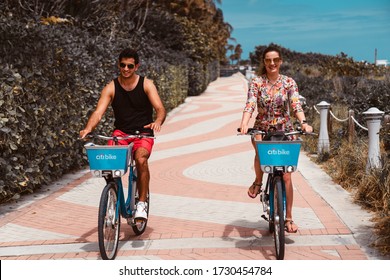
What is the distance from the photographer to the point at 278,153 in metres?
4.95

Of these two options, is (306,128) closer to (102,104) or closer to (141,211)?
(141,211)

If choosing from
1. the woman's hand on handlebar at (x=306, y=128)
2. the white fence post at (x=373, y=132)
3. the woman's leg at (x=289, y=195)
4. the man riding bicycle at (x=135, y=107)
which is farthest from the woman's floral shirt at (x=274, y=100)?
the white fence post at (x=373, y=132)

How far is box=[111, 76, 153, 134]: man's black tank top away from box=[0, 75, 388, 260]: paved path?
1184mm

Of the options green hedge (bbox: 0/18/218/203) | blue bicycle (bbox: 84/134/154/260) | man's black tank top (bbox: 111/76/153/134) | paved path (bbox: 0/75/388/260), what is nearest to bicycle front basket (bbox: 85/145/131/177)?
blue bicycle (bbox: 84/134/154/260)

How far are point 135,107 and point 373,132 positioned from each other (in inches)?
151

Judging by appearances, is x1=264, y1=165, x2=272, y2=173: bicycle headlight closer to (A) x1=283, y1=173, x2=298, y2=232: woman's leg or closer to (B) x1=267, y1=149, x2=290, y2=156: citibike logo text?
(B) x1=267, y1=149, x2=290, y2=156: citibike logo text

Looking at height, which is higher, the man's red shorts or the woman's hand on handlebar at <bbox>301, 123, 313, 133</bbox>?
the woman's hand on handlebar at <bbox>301, 123, 313, 133</bbox>

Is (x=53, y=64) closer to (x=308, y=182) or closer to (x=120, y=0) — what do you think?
(x=308, y=182)

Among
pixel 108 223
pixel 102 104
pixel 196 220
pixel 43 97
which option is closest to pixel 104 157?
pixel 108 223

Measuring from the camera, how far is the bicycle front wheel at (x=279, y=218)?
4949 mm

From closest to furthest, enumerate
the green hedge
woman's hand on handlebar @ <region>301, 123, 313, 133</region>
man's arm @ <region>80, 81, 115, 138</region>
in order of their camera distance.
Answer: woman's hand on handlebar @ <region>301, 123, 313, 133</region>
man's arm @ <region>80, 81, 115, 138</region>
the green hedge

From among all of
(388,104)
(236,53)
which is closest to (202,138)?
(388,104)

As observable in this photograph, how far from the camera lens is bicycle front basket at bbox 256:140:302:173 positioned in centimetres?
492

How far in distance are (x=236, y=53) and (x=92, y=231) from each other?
14224cm
